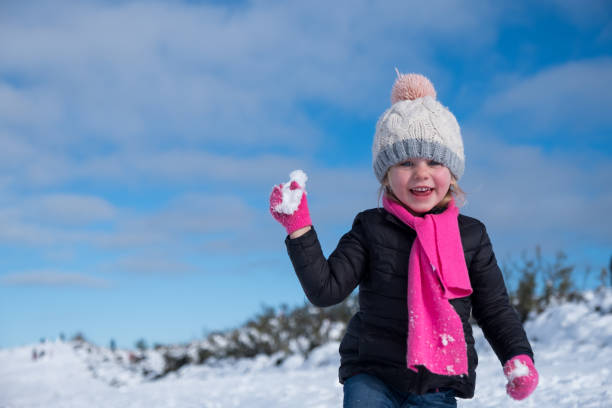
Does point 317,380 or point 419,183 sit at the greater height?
point 419,183

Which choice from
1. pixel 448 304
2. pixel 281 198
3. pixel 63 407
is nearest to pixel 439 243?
pixel 448 304

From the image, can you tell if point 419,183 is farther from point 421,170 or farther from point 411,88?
point 411,88

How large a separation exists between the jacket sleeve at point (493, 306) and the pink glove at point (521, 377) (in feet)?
0.24

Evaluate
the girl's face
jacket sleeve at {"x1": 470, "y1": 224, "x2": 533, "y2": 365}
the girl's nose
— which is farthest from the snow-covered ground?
the girl's nose

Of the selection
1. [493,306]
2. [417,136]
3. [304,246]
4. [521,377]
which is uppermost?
[417,136]

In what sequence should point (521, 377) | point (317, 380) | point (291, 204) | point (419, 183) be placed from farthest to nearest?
point (317, 380), point (419, 183), point (521, 377), point (291, 204)

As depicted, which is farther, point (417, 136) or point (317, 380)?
point (317, 380)

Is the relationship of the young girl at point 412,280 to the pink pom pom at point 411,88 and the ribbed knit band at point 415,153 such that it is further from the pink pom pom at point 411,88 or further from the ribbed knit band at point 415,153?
the pink pom pom at point 411,88

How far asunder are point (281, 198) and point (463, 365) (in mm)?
989

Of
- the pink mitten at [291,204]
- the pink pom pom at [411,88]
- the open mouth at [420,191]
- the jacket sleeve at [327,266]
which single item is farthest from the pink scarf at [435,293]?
the pink pom pom at [411,88]

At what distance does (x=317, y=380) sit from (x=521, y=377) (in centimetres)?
374

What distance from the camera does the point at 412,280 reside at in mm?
2180

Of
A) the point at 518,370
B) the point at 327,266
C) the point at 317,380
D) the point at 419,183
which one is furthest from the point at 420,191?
the point at 317,380

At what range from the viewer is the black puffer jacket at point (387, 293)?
2.15 metres
